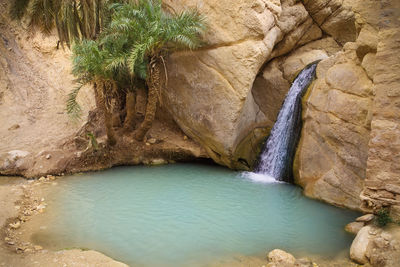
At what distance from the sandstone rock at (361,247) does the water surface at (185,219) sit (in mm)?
432

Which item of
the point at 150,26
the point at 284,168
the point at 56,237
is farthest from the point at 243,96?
the point at 56,237

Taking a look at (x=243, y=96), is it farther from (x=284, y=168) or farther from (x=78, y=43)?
(x=78, y=43)

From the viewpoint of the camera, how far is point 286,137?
11.0 meters

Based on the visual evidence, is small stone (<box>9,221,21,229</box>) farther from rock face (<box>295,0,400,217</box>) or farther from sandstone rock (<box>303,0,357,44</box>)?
sandstone rock (<box>303,0,357,44</box>)

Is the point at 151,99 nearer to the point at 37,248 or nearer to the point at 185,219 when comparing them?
the point at 185,219

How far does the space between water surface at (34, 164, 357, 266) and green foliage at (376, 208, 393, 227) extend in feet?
3.48

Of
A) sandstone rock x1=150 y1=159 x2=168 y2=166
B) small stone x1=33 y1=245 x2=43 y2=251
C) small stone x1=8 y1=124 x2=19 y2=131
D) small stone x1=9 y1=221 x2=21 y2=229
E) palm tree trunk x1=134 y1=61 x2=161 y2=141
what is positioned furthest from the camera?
small stone x1=8 y1=124 x2=19 y2=131

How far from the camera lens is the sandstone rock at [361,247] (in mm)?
5828

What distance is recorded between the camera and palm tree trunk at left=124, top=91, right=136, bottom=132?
1215 centimetres

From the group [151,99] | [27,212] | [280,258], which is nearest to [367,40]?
[280,258]

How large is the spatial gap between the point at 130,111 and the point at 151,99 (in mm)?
1225

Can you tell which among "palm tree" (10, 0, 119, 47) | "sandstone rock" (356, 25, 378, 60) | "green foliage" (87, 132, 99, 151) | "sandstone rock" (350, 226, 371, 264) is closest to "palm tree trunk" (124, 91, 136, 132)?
"green foliage" (87, 132, 99, 151)

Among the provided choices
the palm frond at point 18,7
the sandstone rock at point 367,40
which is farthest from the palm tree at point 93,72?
the sandstone rock at point 367,40

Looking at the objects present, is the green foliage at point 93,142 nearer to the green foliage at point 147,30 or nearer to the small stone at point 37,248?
the green foliage at point 147,30
